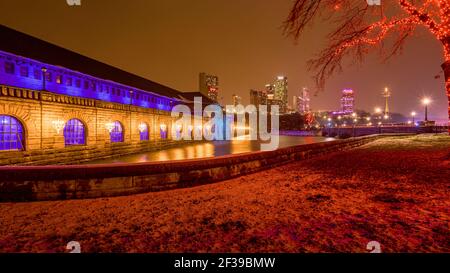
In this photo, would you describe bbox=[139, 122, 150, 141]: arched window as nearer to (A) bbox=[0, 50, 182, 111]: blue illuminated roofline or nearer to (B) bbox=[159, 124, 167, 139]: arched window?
(B) bbox=[159, 124, 167, 139]: arched window

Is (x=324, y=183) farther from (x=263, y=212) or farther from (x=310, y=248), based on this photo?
(x=310, y=248)

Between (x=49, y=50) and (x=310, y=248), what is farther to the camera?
(x=49, y=50)

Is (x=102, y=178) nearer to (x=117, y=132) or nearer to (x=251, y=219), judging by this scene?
(x=251, y=219)

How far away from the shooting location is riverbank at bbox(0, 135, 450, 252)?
2953 millimetres

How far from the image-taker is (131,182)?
5.41 metres

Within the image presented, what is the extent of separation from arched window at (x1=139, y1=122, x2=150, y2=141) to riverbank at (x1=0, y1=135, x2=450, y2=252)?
21.6m

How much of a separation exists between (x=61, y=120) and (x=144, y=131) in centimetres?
1056

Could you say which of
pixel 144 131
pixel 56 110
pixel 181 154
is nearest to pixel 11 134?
pixel 56 110

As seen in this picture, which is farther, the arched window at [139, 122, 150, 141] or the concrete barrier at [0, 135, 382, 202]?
the arched window at [139, 122, 150, 141]

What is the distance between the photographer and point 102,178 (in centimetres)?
521

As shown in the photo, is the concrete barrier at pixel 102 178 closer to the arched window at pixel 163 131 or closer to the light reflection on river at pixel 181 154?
the light reflection on river at pixel 181 154

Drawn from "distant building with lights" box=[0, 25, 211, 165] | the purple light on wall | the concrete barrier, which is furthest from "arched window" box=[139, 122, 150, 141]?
the concrete barrier
